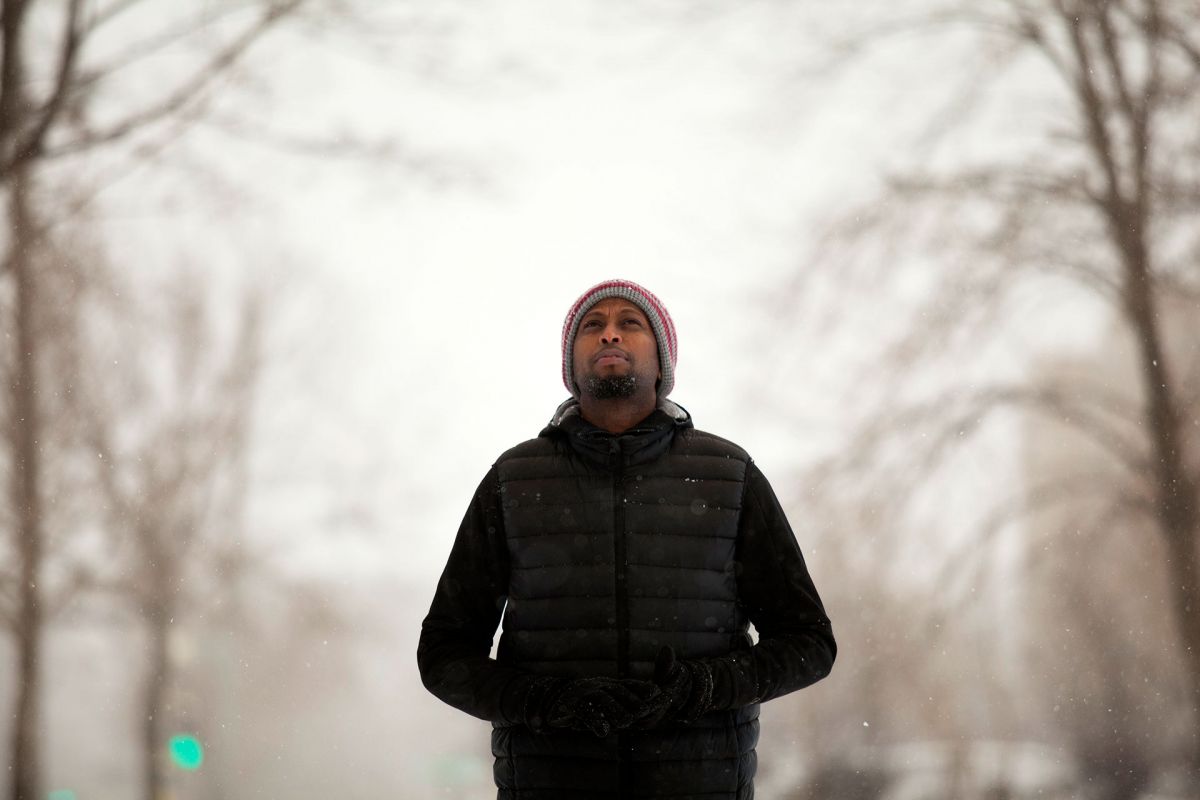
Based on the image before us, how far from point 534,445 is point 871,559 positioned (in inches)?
62.0

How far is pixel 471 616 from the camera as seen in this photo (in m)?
1.57

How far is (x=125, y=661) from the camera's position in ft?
9.18

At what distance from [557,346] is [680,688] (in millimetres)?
1682

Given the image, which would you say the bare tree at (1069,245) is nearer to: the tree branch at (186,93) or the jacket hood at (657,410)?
the jacket hood at (657,410)

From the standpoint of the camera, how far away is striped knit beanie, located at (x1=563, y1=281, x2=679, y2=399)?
166 centimetres

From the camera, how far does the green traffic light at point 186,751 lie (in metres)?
2.77

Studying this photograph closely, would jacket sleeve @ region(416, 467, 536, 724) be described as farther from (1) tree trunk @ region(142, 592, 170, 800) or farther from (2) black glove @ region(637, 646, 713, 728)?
(1) tree trunk @ region(142, 592, 170, 800)

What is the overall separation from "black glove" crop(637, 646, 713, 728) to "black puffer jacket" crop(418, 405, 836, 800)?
3 cm

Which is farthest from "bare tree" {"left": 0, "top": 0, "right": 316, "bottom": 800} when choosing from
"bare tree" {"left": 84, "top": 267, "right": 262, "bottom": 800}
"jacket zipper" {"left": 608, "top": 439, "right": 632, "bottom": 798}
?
"jacket zipper" {"left": 608, "top": 439, "right": 632, "bottom": 798}

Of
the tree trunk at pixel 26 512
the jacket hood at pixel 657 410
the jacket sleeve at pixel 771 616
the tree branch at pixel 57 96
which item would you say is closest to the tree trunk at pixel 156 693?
the tree trunk at pixel 26 512

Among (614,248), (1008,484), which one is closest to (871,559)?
(1008,484)

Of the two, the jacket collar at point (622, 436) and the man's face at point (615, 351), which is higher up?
the man's face at point (615, 351)

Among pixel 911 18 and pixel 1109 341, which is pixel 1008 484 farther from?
pixel 911 18

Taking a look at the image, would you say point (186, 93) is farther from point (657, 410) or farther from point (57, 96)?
point (657, 410)
